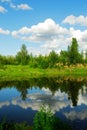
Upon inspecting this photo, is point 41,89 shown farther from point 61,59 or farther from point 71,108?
point 61,59

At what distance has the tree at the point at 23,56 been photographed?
475 ft

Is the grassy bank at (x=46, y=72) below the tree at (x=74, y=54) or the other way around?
below

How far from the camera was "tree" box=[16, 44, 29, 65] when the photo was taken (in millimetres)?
144863

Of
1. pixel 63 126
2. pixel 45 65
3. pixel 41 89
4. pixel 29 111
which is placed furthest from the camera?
pixel 45 65

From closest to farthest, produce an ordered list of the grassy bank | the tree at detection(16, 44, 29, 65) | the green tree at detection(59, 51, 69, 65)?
the grassy bank
the green tree at detection(59, 51, 69, 65)
the tree at detection(16, 44, 29, 65)

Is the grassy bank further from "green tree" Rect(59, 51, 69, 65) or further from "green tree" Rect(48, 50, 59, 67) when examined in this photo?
"green tree" Rect(59, 51, 69, 65)

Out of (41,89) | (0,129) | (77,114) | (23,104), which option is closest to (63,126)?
(0,129)

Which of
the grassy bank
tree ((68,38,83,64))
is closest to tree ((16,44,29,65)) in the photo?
tree ((68,38,83,64))

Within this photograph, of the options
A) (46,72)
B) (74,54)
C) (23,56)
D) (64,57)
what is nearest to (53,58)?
(64,57)

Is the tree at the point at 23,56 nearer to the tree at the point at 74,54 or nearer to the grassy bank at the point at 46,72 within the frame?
the tree at the point at 74,54

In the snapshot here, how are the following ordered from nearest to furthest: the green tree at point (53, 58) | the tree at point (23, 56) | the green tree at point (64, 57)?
the green tree at point (53, 58) < the green tree at point (64, 57) < the tree at point (23, 56)

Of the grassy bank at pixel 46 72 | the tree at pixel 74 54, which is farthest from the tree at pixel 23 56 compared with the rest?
the grassy bank at pixel 46 72

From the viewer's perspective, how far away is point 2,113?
1524 inches

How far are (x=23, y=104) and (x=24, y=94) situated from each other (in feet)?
44.7
